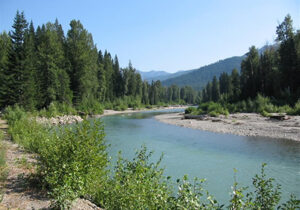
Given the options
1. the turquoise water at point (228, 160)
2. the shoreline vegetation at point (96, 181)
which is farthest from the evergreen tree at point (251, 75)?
the shoreline vegetation at point (96, 181)

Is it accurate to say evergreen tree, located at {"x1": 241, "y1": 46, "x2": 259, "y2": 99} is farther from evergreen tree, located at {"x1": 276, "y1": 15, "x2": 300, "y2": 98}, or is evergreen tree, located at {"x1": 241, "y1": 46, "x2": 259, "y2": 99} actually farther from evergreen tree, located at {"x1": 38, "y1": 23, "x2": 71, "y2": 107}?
evergreen tree, located at {"x1": 38, "y1": 23, "x2": 71, "y2": 107}

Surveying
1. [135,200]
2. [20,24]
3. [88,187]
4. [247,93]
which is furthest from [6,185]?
[247,93]

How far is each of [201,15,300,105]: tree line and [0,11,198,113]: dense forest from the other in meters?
34.7

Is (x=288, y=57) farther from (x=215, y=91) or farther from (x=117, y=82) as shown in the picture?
(x=215, y=91)

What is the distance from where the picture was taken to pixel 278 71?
136 feet

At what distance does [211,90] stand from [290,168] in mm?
108945

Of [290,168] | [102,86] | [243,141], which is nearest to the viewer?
[290,168]

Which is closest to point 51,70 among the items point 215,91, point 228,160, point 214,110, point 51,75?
point 51,75

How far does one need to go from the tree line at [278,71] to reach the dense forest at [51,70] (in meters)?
34.7

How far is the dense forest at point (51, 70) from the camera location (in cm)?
3142

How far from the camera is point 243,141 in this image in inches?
683

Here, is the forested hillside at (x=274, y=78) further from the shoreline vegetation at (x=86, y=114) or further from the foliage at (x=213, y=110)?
the foliage at (x=213, y=110)

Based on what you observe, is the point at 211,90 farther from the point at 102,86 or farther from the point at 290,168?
the point at 290,168

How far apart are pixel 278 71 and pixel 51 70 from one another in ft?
→ 142
